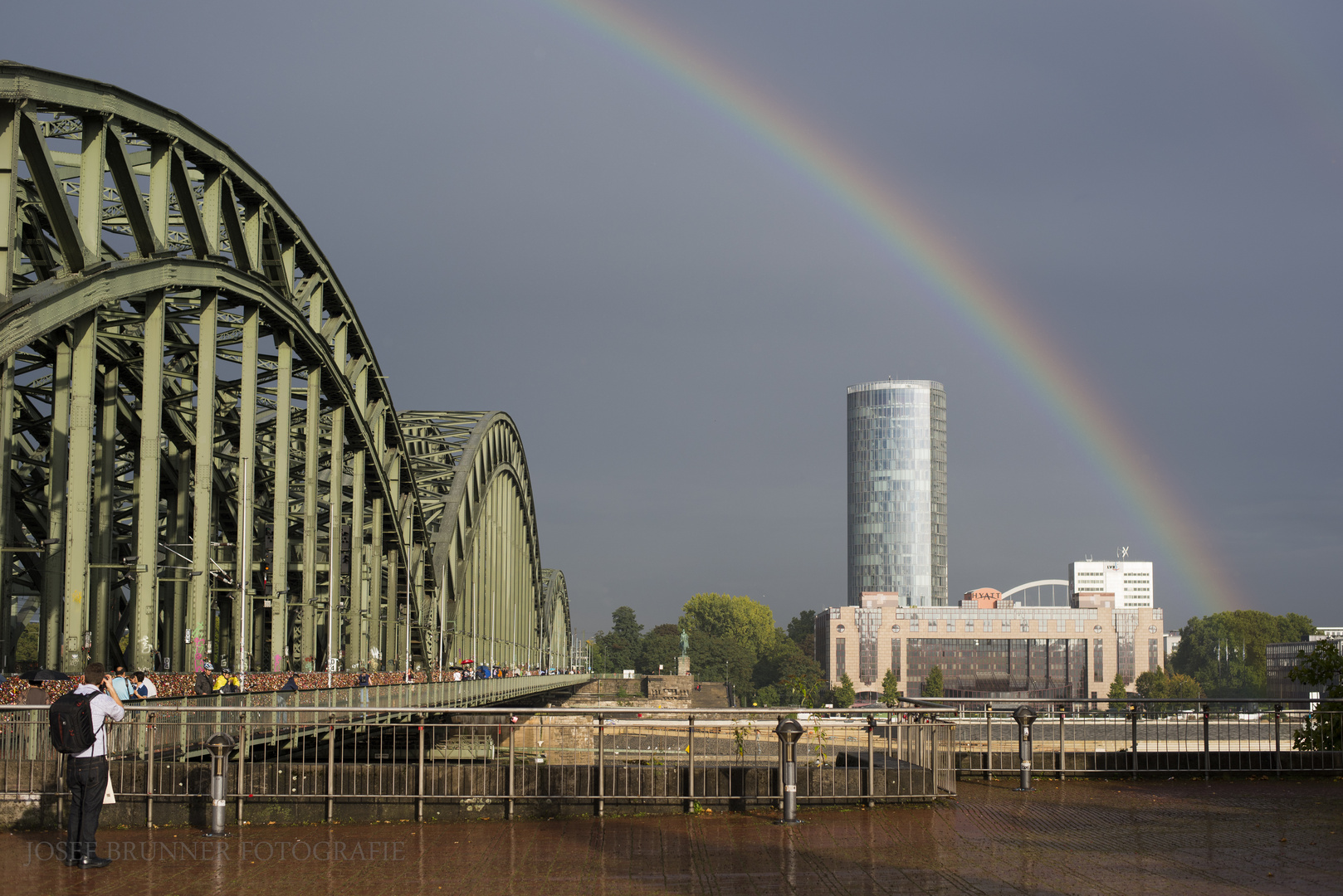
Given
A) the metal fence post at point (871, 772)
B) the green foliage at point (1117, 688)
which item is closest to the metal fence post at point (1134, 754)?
the metal fence post at point (871, 772)

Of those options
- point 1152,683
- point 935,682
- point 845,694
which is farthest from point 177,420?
point 1152,683

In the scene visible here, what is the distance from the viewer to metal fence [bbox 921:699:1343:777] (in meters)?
20.3

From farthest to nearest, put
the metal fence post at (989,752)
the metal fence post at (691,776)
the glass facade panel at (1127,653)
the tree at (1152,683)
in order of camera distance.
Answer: the glass facade panel at (1127,653), the tree at (1152,683), the metal fence post at (989,752), the metal fence post at (691,776)

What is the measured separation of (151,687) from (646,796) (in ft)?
25.2

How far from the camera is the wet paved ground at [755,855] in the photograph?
1116cm

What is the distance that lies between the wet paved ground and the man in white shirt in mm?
265

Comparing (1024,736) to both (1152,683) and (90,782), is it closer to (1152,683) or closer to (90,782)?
(90,782)

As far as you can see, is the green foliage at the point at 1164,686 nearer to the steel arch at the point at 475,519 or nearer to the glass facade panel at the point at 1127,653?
the glass facade panel at the point at 1127,653

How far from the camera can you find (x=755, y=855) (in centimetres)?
1264

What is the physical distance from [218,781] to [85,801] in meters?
1.72

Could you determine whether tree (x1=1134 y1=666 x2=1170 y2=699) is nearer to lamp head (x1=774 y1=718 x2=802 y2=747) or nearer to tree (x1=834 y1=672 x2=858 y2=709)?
tree (x1=834 y1=672 x2=858 y2=709)

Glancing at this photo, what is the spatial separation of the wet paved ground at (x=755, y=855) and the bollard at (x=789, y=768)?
9.4 inches

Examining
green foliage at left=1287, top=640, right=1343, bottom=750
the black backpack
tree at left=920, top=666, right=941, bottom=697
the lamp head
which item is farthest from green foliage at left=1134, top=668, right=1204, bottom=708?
the black backpack

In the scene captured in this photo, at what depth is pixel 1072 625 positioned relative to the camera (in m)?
197
